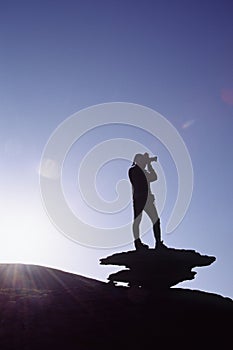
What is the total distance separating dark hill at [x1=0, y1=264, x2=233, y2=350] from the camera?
32.4 feet

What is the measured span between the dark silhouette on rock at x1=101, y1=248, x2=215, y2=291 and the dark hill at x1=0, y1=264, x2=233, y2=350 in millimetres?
351

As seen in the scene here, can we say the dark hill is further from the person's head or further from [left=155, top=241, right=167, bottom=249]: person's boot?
the person's head

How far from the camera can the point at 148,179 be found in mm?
14102

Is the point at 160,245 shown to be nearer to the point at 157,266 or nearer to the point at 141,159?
the point at 157,266

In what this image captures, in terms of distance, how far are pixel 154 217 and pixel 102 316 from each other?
402 cm

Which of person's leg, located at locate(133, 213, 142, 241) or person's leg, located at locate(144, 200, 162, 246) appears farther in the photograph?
person's leg, located at locate(133, 213, 142, 241)

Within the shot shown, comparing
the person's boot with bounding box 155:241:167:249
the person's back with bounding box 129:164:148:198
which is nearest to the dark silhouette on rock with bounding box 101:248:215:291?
the person's boot with bounding box 155:241:167:249

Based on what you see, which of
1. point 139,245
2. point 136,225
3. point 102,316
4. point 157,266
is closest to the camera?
point 102,316

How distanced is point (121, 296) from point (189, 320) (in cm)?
251

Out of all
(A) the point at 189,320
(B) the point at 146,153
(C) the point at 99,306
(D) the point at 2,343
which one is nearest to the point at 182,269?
(A) the point at 189,320

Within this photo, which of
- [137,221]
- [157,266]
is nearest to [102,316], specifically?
[157,266]

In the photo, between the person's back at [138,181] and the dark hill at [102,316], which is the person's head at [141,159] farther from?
the dark hill at [102,316]

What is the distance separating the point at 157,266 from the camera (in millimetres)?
13031

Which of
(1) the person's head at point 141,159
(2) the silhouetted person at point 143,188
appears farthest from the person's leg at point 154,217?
(1) the person's head at point 141,159
